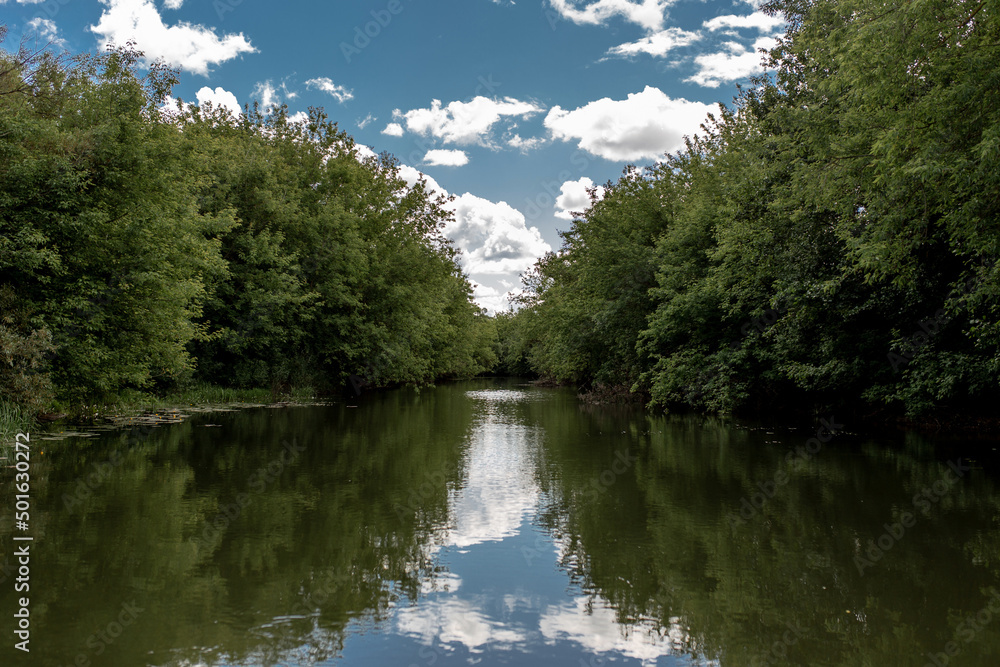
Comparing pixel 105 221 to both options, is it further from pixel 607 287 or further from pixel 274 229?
pixel 607 287

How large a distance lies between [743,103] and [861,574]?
69.3ft

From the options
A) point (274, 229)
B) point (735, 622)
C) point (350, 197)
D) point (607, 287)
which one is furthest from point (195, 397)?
point (735, 622)

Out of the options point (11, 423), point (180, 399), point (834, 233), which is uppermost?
point (834, 233)

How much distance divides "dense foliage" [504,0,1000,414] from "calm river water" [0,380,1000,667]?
403cm

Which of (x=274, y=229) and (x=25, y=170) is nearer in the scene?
(x=25, y=170)

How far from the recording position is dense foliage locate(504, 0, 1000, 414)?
10.2 meters

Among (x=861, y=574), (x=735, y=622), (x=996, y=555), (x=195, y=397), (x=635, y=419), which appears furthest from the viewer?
(x=195, y=397)

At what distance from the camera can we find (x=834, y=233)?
15.3 metres

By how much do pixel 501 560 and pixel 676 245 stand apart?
18997mm

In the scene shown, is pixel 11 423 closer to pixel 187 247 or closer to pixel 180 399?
pixel 187 247

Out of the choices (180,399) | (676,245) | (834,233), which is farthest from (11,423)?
(676,245)

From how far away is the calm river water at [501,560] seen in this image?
4434 millimetres

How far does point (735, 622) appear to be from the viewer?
487 centimetres

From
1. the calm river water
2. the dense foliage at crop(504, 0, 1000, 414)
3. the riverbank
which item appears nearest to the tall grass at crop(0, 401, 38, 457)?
the riverbank
